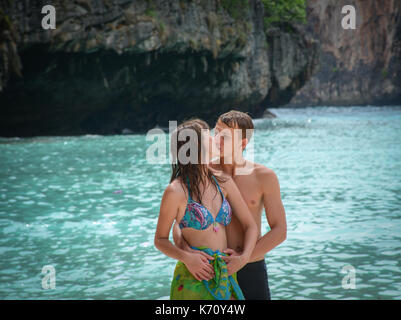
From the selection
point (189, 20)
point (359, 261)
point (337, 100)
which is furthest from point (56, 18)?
point (337, 100)

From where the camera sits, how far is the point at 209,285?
2.61 metres

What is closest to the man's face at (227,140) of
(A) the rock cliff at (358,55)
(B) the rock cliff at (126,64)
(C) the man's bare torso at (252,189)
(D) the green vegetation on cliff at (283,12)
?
(C) the man's bare torso at (252,189)

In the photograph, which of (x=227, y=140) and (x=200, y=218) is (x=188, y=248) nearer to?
(x=200, y=218)

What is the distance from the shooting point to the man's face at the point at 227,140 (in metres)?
2.77

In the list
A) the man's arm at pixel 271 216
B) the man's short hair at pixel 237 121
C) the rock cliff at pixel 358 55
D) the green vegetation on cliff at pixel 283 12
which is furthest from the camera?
the rock cliff at pixel 358 55

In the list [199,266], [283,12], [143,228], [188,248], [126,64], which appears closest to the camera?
[199,266]

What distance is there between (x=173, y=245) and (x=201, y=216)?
200 mm

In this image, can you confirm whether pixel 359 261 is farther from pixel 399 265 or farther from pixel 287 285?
pixel 287 285

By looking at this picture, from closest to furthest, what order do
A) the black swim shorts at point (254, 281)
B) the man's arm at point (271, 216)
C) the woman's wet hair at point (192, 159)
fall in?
the woman's wet hair at point (192, 159)
the man's arm at point (271, 216)
the black swim shorts at point (254, 281)

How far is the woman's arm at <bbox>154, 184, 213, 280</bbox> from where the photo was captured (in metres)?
2.57

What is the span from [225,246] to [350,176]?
41.7ft

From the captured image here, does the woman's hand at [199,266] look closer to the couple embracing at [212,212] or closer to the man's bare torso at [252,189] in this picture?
the couple embracing at [212,212]

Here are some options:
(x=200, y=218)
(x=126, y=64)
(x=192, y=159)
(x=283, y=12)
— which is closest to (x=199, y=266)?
(x=200, y=218)

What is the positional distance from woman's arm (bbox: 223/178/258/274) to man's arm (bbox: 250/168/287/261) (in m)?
0.17
